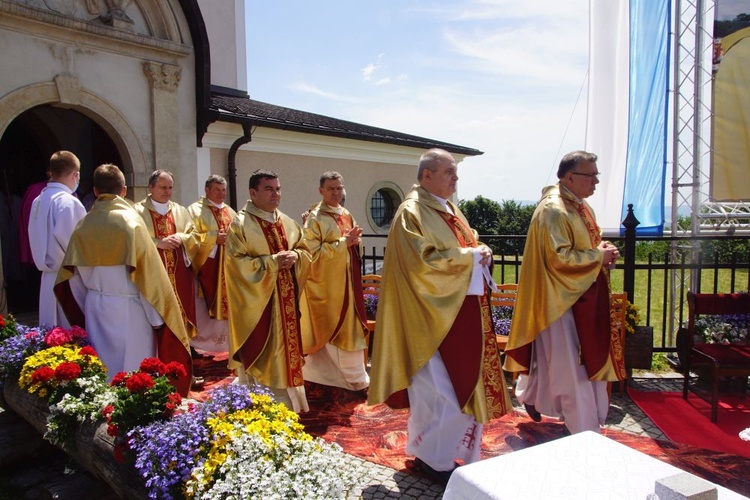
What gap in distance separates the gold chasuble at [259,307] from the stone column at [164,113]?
14.8 ft

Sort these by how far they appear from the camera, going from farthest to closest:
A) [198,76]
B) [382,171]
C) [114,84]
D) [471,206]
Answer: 1. [471,206]
2. [382,171]
3. [198,76]
4. [114,84]

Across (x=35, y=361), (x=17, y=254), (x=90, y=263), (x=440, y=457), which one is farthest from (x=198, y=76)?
(x=440, y=457)

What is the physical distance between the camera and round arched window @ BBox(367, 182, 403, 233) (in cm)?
1360

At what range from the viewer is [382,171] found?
13.5 metres

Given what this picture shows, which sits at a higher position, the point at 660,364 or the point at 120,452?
the point at 120,452

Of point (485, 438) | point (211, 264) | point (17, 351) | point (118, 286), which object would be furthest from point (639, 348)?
point (17, 351)

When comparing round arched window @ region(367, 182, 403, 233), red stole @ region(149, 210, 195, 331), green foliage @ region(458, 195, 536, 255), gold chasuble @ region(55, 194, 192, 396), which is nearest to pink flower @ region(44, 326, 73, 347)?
gold chasuble @ region(55, 194, 192, 396)

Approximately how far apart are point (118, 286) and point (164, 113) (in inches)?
200

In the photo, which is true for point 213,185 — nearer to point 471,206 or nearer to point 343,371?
point 343,371

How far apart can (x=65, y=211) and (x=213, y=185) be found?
2249 mm

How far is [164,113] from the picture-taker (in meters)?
8.60

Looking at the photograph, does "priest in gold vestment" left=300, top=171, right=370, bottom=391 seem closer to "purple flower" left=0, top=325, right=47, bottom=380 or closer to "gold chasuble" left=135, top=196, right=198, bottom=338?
"gold chasuble" left=135, top=196, right=198, bottom=338

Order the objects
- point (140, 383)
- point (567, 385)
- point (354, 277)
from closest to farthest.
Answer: point (140, 383) → point (567, 385) → point (354, 277)

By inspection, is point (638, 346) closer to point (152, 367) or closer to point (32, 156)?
point (152, 367)
